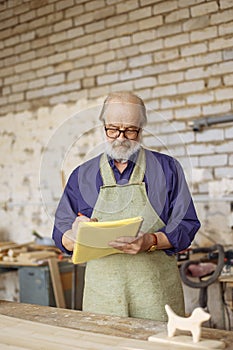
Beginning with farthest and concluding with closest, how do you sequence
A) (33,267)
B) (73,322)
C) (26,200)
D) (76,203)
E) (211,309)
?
(26,200) → (33,267) → (211,309) → (76,203) → (73,322)

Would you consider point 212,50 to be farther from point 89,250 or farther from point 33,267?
point 89,250

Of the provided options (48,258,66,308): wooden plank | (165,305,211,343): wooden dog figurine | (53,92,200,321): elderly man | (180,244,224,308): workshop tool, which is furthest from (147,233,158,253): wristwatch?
(48,258,66,308): wooden plank

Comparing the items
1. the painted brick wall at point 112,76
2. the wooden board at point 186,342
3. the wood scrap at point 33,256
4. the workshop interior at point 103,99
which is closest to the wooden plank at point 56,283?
the workshop interior at point 103,99

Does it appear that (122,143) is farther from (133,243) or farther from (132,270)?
(132,270)

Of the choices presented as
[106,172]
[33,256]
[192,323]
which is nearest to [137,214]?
[106,172]

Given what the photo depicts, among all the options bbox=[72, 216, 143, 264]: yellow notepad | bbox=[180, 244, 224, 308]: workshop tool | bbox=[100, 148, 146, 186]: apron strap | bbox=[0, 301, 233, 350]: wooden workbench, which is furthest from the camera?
bbox=[180, 244, 224, 308]: workshop tool

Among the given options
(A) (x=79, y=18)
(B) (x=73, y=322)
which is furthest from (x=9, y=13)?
(B) (x=73, y=322)

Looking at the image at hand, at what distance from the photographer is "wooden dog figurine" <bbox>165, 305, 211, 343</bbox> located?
1.63m

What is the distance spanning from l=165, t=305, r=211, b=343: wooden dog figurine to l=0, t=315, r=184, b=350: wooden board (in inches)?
2.7

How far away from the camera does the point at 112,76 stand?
538cm

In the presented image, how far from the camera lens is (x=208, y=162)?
4.73 m

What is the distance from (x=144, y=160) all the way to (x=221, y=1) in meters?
2.84

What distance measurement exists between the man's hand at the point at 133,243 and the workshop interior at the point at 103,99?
367 millimetres

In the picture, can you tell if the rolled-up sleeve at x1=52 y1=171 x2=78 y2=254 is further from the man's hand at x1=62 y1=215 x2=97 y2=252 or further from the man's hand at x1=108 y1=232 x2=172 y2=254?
the man's hand at x1=108 y1=232 x2=172 y2=254
